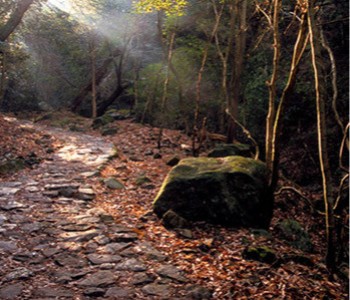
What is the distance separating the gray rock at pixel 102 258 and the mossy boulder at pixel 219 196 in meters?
1.74

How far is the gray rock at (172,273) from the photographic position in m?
4.43

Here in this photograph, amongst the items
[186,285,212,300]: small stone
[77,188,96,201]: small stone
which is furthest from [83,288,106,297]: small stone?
[77,188,96,201]: small stone

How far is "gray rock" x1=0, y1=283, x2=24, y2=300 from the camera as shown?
3715 mm

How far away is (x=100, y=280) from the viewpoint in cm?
423

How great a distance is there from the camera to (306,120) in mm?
14625

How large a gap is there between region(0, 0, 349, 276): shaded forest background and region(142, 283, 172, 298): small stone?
3.95 metres

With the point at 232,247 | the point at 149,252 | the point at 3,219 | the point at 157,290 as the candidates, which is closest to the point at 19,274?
the point at 157,290

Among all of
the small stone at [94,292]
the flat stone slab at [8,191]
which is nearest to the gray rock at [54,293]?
the small stone at [94,292]

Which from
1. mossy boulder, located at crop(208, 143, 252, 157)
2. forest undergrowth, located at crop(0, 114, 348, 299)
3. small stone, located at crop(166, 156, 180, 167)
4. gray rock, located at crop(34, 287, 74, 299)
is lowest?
gray rock, located at crop(34, 287, 74, 299)

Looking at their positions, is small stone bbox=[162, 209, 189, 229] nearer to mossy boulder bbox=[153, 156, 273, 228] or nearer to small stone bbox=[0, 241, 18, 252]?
mossy boulder bbox=[153, 156, 273, 228]

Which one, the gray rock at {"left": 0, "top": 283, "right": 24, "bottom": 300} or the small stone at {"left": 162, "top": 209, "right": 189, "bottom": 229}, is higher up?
the small stone at {"left": 162, "top": 209, "right": 189, "bottom": 229}

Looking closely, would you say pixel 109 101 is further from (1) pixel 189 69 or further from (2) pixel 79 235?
(2) pixel 79 235

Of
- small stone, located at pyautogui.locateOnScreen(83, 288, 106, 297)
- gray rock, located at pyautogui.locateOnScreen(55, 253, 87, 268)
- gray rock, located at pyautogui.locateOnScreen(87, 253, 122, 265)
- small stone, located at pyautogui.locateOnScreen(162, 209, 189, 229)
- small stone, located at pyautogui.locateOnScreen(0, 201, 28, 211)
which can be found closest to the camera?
small stone, located at pyautogui.locateOnScreen(83, 288, 106, 297)

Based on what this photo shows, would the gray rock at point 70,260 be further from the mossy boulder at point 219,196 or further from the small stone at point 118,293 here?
the mossy boulder at point 219,196
